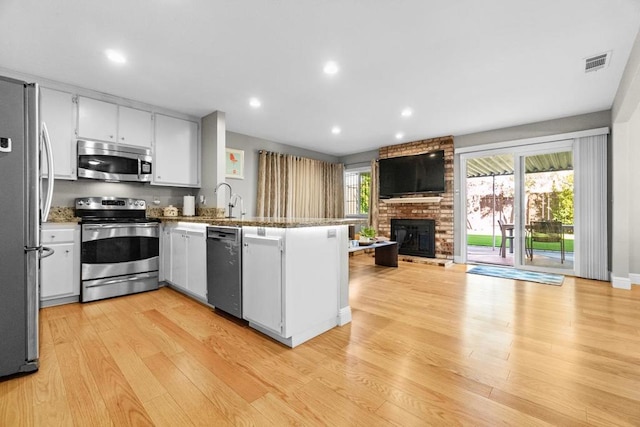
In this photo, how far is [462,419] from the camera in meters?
1.36

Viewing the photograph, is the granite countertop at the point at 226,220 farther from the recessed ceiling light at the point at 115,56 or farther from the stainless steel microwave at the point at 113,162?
the recessed ceiling light at the point at 115,56

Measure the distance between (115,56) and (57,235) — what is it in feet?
6.43

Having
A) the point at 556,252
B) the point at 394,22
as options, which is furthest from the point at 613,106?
the point at 394,22

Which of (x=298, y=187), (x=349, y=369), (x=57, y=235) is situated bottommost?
(x=349, y=369)

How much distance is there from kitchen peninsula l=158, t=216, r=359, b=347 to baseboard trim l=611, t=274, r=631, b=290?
3918 millimetres

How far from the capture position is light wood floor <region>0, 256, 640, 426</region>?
140 cm

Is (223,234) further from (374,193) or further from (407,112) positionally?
(374,193)

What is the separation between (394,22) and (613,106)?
3802mm

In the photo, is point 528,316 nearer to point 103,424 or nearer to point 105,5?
point 103,424

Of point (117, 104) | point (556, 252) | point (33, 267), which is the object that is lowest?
point (556, 252)

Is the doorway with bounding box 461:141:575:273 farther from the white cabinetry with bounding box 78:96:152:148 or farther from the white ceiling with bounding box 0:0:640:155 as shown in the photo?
the white cabinetry with bounding box 78:96:152:148

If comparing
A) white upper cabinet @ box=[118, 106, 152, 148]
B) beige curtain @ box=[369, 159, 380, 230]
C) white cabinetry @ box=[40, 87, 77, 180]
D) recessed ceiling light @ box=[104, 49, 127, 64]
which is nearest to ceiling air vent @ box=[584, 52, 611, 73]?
beige curtain @ box=[369, 159, 380, 230]

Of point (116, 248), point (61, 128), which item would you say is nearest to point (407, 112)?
point (116, 248)

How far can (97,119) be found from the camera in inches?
135
